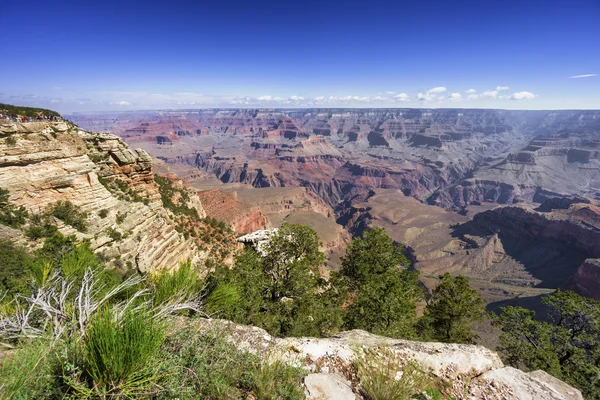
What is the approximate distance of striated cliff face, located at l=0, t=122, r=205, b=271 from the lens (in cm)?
1403

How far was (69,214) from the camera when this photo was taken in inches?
597

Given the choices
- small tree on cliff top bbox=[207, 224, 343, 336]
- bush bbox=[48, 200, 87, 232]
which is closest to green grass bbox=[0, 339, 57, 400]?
small tree on cliff top bbox=[207, 224, 343, 336]

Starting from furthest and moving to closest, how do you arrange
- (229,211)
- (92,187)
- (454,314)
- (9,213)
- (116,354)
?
(229,211), (92,187), (454,314), (9,213), (116,354)

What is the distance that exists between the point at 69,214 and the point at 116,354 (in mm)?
16857

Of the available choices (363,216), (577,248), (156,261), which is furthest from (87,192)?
(363,216)

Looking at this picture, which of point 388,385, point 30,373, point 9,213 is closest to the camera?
point 30,373

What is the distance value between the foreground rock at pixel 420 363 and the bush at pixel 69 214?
557 inches

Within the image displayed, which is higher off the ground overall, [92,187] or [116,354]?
[116,354]

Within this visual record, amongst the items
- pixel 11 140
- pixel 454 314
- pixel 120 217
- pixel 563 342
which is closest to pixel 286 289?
pixel 454 314

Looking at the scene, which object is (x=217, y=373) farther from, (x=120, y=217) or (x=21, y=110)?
(x=21, y=110)

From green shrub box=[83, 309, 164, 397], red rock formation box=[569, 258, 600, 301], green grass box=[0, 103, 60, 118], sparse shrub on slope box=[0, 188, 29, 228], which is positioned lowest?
red rock formation box=[569, 258, 600, 301]

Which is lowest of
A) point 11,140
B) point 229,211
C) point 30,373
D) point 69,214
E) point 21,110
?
point 229,211

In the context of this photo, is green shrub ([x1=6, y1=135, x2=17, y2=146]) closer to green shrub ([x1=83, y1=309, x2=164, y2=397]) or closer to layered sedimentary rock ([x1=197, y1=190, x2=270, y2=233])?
green shrub ([x1=83, y1=309, x2=164, y2=397])

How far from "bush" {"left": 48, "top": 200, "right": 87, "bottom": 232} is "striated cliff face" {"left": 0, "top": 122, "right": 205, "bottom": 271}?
31cm
